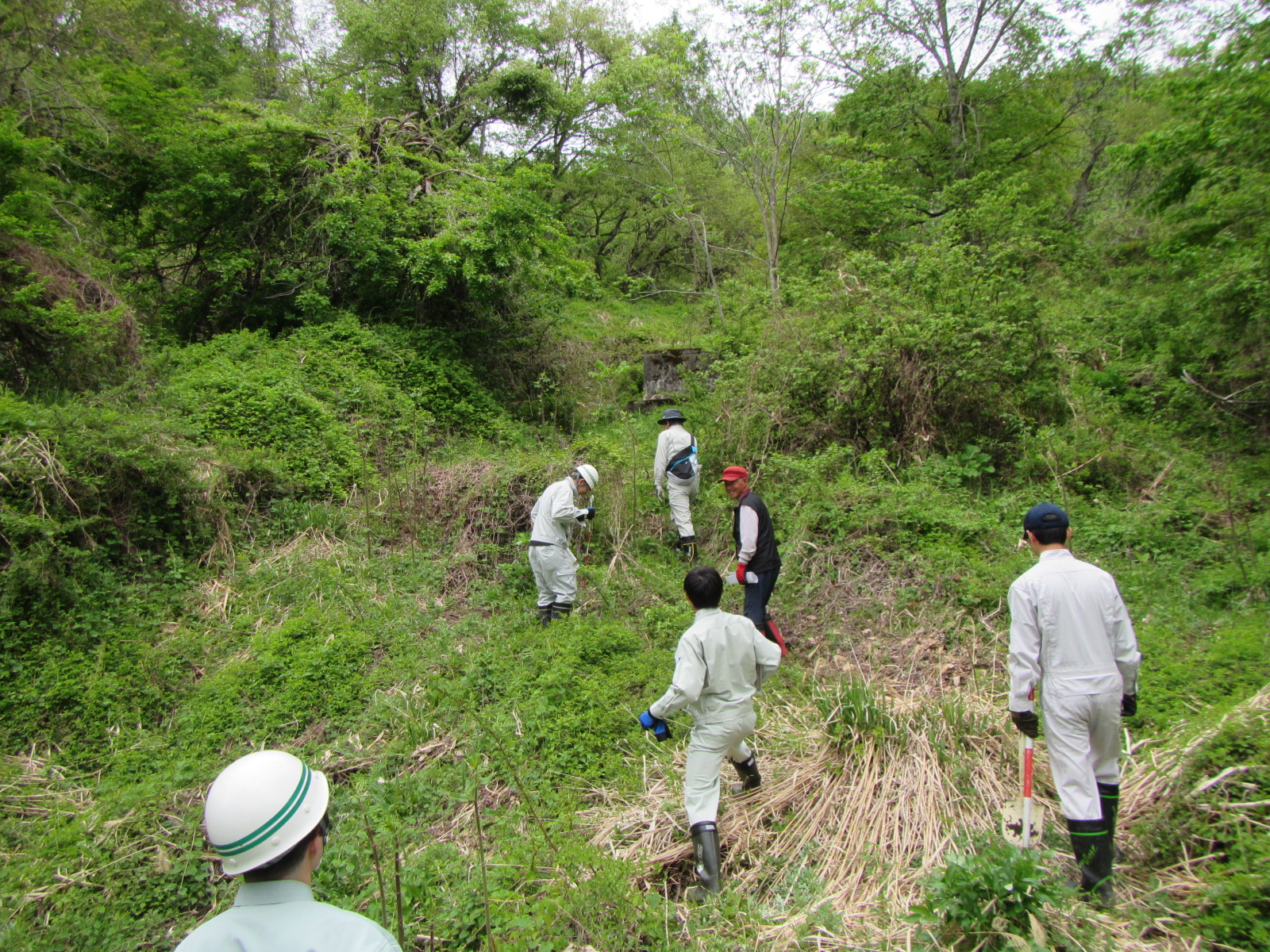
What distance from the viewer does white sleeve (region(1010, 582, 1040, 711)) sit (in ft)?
10.2

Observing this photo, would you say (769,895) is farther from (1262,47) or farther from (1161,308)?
(1161,308)

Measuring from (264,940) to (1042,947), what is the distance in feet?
7.87

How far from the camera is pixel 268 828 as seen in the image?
61.9 inches

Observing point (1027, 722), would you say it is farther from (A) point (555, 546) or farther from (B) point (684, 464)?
(B) point (684, 464)

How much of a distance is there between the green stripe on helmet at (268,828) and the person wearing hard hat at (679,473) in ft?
20.1

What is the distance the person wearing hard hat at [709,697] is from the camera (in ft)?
10.8

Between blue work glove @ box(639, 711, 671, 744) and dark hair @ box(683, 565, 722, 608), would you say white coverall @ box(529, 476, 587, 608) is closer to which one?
dark hair @ box(683, 565, 722, 608)

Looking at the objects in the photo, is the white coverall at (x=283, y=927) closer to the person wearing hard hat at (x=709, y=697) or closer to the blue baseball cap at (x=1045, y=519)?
the person wearing hard hat at (x=709, y=697)

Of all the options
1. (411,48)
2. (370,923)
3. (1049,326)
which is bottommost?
(370,923)

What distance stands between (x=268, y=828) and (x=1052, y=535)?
3.24 m

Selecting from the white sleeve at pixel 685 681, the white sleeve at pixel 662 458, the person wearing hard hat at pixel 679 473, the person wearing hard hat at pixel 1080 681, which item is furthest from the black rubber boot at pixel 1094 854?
the white sleeve at pixel 662 458

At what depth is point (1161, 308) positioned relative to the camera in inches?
402

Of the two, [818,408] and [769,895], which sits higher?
[818,408]

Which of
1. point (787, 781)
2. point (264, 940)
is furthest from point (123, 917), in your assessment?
point (787, 781)
